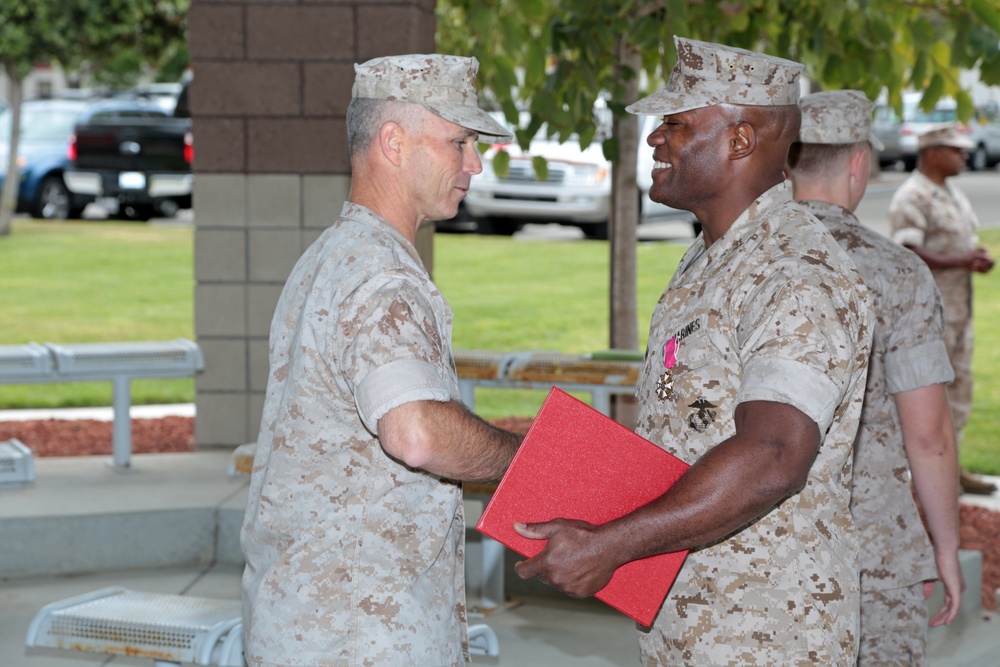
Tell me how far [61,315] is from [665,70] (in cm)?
911

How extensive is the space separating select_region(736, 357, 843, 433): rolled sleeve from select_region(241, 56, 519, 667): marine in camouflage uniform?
1.76ft

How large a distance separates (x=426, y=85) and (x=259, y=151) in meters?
4.75

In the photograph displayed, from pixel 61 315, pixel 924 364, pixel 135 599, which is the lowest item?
pixel 61 315

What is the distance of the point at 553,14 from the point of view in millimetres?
6949

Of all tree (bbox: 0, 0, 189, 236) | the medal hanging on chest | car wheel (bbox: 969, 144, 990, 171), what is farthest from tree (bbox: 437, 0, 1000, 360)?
A: car wheel (bbox: 969, 144, 990, 171)

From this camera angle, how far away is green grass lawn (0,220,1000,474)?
10539 millimetres

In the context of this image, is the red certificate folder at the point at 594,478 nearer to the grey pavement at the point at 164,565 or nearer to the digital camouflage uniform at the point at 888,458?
the digital camouflage uniform at the point at 888,458

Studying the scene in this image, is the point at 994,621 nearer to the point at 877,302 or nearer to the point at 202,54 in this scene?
the point at 877,302

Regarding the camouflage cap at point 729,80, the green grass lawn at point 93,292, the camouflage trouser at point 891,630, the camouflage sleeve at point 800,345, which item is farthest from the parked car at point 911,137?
the camouflage sleeve at point 800,345

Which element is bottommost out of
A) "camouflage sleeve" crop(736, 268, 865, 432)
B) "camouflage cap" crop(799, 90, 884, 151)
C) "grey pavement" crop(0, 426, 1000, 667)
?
"grey pavement" crop(0, 426, 1000, 667)

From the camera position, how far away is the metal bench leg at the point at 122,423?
6.86 m

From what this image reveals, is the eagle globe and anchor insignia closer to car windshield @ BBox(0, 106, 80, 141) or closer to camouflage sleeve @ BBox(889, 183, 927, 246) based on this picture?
camouflage sleeve @ BBox(889, 183, 927, 246)

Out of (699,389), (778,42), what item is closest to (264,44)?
(778,42)

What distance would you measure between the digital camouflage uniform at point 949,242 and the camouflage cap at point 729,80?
17.6 ft
